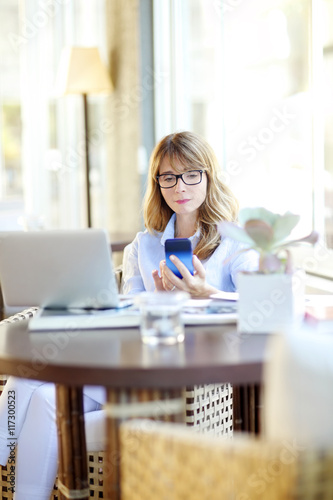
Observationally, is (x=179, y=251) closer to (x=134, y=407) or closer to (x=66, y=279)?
(x=66, y=279)

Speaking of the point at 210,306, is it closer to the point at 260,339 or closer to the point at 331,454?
the point at 260,339

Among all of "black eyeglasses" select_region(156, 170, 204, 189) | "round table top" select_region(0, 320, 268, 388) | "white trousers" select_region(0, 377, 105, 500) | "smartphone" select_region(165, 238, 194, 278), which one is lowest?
"white trousers" select_region(0, 377, 105, 500)

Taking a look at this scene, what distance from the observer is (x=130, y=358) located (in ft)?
4.46

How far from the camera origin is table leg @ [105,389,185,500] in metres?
1.32

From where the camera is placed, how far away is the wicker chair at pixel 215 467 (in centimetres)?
100

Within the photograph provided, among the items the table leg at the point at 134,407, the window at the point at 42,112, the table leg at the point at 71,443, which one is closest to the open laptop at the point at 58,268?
the table leg at the point at 71,443

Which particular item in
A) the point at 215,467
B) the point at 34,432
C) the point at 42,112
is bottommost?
the point at 34,432

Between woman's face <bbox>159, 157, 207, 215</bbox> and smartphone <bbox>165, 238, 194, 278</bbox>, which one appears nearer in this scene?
smartphone <bbox>165, 238, 194, 278</bbox>

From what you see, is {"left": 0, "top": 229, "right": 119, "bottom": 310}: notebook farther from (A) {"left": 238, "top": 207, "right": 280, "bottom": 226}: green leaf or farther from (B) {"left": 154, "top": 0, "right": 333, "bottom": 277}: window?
(B) {"left": 154, "top": 0, "right": 333, "bottom": 277}: window

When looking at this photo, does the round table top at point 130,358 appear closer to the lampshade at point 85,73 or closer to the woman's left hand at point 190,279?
the woman's left hand at point 190,279

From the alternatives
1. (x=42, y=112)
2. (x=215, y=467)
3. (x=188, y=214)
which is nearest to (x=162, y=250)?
(x=188, y=214)

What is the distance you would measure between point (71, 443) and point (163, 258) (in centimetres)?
84

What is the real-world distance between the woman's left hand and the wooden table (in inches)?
11.6

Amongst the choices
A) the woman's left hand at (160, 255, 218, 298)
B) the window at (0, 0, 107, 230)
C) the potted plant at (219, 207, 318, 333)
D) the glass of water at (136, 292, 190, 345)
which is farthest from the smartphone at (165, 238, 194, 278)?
the window at (0, 0, 107, 230)
